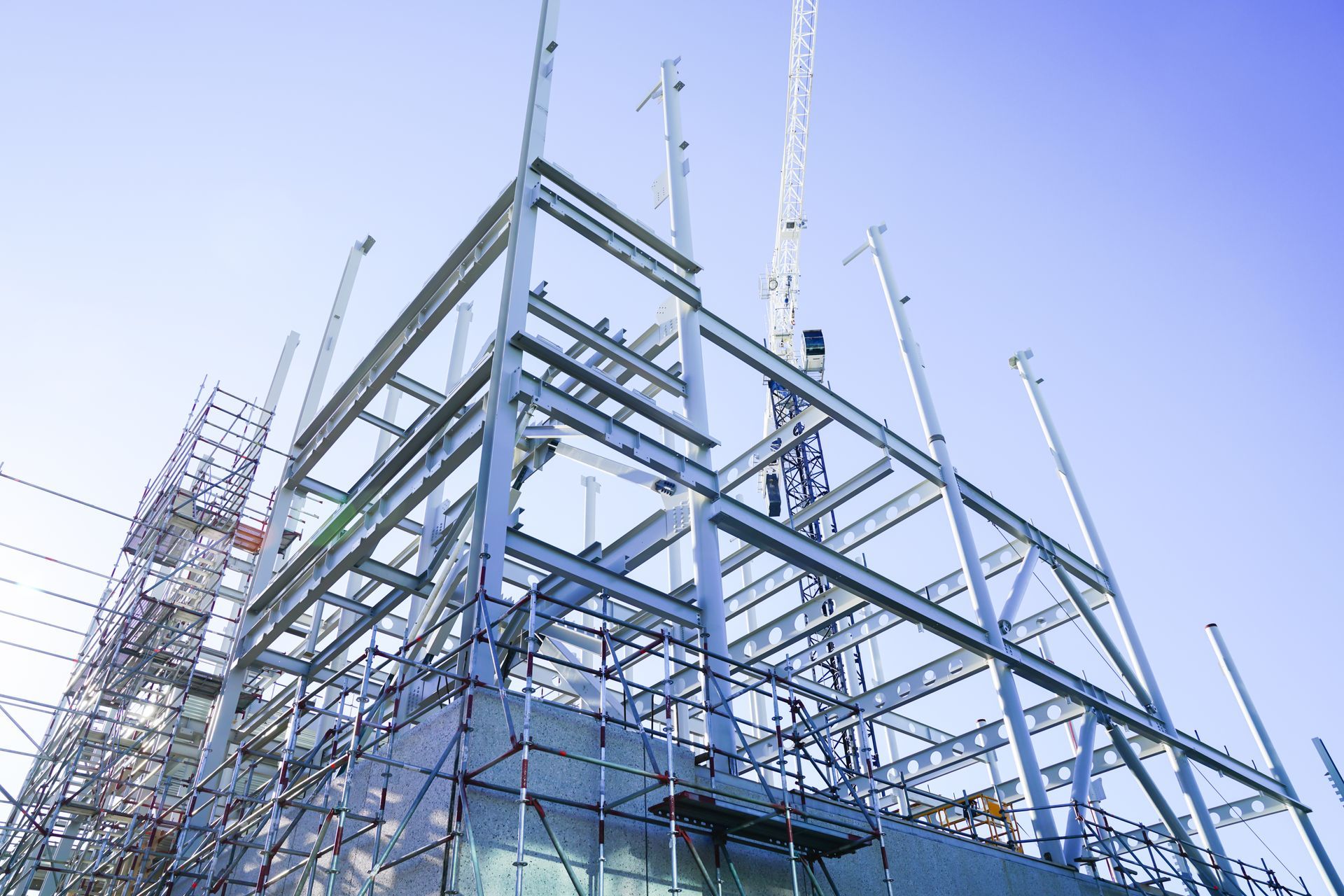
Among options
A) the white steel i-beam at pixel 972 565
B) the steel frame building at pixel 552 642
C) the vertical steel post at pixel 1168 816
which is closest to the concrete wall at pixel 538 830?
the steel frame building at pixel 552 642

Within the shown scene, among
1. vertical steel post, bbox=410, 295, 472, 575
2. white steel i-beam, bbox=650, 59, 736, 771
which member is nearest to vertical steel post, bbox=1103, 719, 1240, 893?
white steel i-beam, bbox=650, 59, 736, 771

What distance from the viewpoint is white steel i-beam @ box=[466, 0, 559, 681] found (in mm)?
10555

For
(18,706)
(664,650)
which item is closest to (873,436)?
(664,650)

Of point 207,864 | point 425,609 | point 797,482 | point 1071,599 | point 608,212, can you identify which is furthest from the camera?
point 797,482

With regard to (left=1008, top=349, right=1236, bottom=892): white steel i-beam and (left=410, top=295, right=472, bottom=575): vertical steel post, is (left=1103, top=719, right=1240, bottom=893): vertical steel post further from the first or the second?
(left=410, top=295, right=472, bottom=575): vertical steel post

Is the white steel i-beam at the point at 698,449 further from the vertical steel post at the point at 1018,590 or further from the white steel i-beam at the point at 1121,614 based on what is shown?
the white steel i-beam at the point at 1121,614

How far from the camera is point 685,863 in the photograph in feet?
31.4

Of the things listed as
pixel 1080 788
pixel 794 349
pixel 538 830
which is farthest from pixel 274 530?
pixel 794 349

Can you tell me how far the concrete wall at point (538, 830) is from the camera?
8.37 metres

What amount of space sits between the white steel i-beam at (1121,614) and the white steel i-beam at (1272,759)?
3.40 meters

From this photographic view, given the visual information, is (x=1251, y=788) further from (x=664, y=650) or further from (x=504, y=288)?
(x=504, y=288)

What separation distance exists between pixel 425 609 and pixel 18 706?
31.1 feet

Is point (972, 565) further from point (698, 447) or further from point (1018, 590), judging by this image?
point (698, 447)

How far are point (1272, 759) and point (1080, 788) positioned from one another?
29.3 feet
